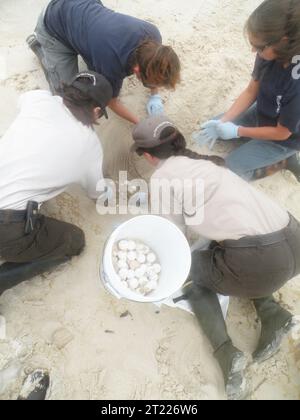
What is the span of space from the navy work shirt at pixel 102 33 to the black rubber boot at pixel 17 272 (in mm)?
1020

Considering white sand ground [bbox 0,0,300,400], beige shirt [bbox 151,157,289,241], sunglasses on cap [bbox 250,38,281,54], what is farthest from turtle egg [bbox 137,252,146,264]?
sunglasses on cap [bbox 250,38,281,54]

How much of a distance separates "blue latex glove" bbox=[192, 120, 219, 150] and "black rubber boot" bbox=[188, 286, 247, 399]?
3.11 feet

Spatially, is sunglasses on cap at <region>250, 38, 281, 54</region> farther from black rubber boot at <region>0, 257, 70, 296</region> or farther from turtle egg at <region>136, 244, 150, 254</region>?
black rubber boot at <region>0, 257, 70, 296</region>

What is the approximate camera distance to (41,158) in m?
1.48

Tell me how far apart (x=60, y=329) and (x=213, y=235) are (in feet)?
2.90

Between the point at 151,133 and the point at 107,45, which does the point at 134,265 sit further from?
the point at 107,45

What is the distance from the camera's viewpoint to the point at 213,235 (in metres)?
1.58

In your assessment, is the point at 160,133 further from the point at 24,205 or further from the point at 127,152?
the point at 127,152

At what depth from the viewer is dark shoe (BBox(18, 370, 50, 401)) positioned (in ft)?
5.27

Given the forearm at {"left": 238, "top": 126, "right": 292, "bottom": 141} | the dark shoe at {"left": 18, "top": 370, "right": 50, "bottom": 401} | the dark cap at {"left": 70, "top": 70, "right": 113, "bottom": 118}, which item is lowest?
the dark shoe at {"left": 18, "top": 370, "right": 50, "bottom": 401}

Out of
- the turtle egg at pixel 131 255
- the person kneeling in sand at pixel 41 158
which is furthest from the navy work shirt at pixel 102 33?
the turtle egg at pixel 131 255

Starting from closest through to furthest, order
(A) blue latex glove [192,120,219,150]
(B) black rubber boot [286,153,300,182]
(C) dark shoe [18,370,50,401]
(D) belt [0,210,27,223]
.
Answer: (D) belt [0,210,27,223], (C) dark shoe [18,370,50,401], (A) blue latex glove [192,120,219,150], (B) black rubber boot [286,153,300,182]

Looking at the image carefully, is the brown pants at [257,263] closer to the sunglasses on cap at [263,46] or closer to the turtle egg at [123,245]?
the turtle egg at [123,245]

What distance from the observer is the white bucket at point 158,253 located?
1.53 meters
